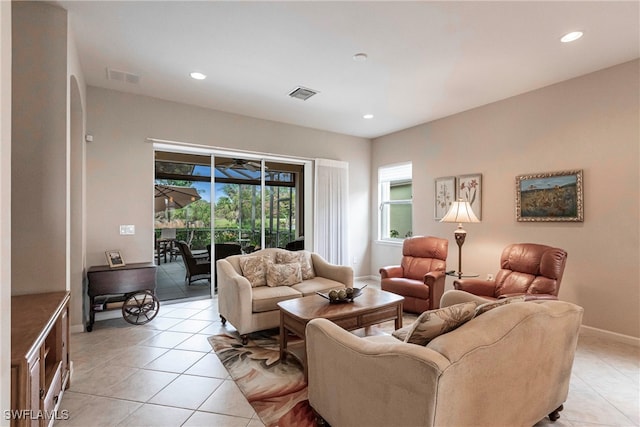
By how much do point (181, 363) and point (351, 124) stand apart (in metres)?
4.31

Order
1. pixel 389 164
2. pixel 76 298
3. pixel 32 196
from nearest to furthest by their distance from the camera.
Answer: pixel 32 196 → pixel 76 298 → pixel 389 164

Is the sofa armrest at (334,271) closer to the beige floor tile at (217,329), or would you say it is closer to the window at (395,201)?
the beige floor tile at (217,329)

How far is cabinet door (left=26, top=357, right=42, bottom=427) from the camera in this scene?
148 centimetres

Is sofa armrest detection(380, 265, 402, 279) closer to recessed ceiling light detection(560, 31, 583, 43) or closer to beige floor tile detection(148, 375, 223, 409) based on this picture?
beige floor tile detection(148, 375, 223, 409)

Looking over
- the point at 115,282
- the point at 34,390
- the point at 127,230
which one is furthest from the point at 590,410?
the point at 127,230

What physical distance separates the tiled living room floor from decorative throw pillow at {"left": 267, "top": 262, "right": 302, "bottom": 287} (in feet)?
2.61

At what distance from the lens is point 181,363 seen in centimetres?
282

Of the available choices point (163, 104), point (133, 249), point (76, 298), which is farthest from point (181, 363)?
point (163, 104)

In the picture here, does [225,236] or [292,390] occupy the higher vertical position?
[225,236]

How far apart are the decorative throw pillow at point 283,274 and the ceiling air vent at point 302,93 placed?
218cm

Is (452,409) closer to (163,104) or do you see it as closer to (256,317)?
(256,317)

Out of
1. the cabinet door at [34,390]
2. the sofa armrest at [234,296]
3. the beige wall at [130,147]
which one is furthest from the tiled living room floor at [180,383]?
the beige wall at [130,147]

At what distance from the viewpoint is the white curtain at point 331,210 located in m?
5.74

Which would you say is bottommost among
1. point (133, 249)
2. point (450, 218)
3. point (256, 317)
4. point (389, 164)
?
point (256, 317)
